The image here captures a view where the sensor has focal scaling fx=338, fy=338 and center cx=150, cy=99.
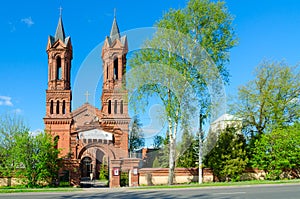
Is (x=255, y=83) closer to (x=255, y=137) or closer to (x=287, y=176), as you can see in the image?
(x=255, y=137)

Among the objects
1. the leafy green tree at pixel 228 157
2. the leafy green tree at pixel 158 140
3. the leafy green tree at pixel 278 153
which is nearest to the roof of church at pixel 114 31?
the leafy green tree at pixel 158 140

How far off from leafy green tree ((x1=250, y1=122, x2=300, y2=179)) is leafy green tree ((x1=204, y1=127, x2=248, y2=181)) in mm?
1310

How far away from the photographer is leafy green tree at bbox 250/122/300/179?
2520 centimetres

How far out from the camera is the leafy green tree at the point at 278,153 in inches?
992

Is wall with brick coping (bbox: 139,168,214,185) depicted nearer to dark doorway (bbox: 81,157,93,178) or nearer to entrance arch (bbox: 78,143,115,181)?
entrance arch (bbox: 78,143,115,181)

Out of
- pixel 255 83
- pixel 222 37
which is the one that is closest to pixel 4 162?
pixel 222 37

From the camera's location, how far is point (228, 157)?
976 inches

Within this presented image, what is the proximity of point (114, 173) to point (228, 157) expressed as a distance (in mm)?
8398

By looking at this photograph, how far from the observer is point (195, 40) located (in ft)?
77.8

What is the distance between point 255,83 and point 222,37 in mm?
7835

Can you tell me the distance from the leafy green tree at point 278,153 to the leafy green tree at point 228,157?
1310mm

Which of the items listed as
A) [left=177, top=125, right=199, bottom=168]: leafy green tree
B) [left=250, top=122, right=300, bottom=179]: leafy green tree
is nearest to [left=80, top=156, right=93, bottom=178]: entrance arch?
[left=177, top=125, right=199, bottom=168]: leafy green tree

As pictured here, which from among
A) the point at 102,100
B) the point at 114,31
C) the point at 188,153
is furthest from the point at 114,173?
the point at 114,31

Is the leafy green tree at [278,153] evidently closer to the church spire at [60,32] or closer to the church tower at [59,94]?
the church tower at [59,94]
